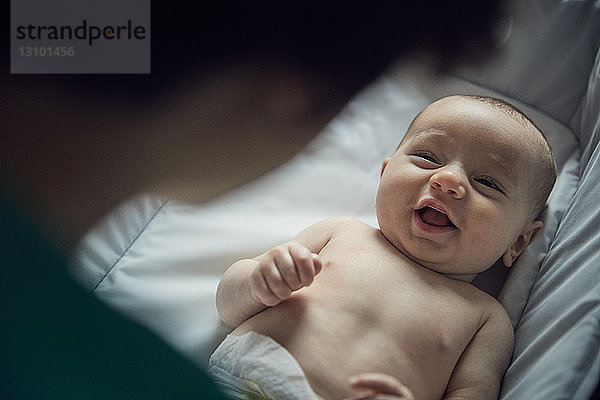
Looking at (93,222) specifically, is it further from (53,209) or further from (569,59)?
(569,59)

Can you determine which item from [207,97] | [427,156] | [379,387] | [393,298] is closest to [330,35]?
[207,97]

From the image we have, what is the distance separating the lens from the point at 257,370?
0.61 metres

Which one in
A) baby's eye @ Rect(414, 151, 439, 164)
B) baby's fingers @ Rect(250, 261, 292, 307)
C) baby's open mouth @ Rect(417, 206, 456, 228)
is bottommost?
baby's fingers @ Rect(250, 261, 292, 307)

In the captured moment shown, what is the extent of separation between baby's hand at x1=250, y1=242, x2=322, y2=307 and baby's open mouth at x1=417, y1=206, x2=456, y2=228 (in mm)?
123

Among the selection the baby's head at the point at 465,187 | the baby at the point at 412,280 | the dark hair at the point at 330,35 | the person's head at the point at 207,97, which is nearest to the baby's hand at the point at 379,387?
the baby at the point at 412,280

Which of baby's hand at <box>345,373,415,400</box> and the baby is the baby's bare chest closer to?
the baby

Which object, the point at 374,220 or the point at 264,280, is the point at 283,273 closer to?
the point at 264,280

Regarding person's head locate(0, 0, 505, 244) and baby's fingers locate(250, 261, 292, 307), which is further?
person's head locate(0, 0, 505, 244)

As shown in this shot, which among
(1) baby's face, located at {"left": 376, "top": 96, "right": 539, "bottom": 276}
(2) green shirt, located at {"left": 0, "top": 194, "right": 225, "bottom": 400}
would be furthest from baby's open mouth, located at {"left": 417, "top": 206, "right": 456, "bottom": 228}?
(2) green shirt, located at {"left": 0, "top": 194, "right": 225, "bottom": 400}

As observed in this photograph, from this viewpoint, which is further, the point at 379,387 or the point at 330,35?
the point at 330,35

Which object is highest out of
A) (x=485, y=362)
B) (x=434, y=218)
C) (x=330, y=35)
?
(x=330, y=35)

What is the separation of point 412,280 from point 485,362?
10cm

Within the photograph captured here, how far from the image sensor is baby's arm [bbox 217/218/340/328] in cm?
62

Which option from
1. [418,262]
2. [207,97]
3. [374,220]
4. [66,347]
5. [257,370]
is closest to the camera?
[66,347]
